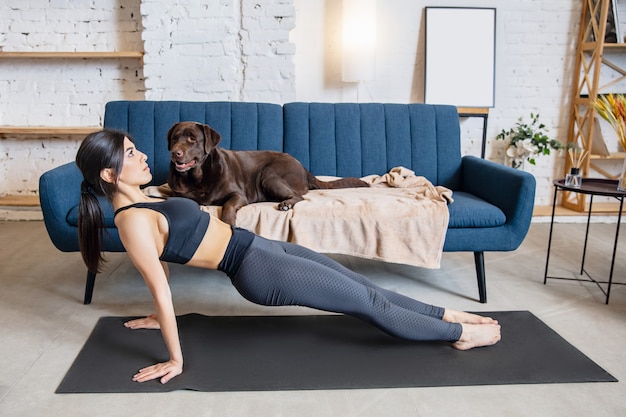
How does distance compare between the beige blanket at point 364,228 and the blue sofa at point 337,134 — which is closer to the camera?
the beige blanket at point 364,228

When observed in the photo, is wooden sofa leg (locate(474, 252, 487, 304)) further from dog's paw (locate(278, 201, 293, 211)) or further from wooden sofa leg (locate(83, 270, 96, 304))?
Answer: wooden sofa leg (locate(83, 270, 96, 304))

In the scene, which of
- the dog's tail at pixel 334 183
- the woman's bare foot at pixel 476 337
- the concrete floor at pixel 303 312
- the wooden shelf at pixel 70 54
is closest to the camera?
the concrete floor at pixel 303 312

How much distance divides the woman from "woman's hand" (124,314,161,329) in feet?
1.25

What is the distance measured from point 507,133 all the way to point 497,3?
107 cm

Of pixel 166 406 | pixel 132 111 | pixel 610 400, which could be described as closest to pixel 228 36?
pixel 132 111

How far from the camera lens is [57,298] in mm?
2582

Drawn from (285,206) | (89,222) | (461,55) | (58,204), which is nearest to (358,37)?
(461,55)

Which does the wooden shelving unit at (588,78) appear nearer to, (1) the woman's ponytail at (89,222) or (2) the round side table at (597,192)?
(2) the round side table at (597,192)

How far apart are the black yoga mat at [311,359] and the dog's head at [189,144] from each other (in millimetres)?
767

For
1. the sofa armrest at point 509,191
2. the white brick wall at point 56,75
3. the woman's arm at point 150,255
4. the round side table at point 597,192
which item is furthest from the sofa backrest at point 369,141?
the white brick wall at point 56,75

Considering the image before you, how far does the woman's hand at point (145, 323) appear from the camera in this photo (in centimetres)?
219

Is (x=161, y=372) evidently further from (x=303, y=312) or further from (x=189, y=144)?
(x=189, y=144)

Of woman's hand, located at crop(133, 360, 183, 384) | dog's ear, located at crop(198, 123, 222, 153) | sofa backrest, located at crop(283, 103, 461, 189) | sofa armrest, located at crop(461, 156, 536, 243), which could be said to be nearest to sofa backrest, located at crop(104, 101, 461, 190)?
sofa backrest, located at crop(283, 103, 461, 189)

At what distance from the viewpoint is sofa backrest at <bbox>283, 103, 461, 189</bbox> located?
3.18m
